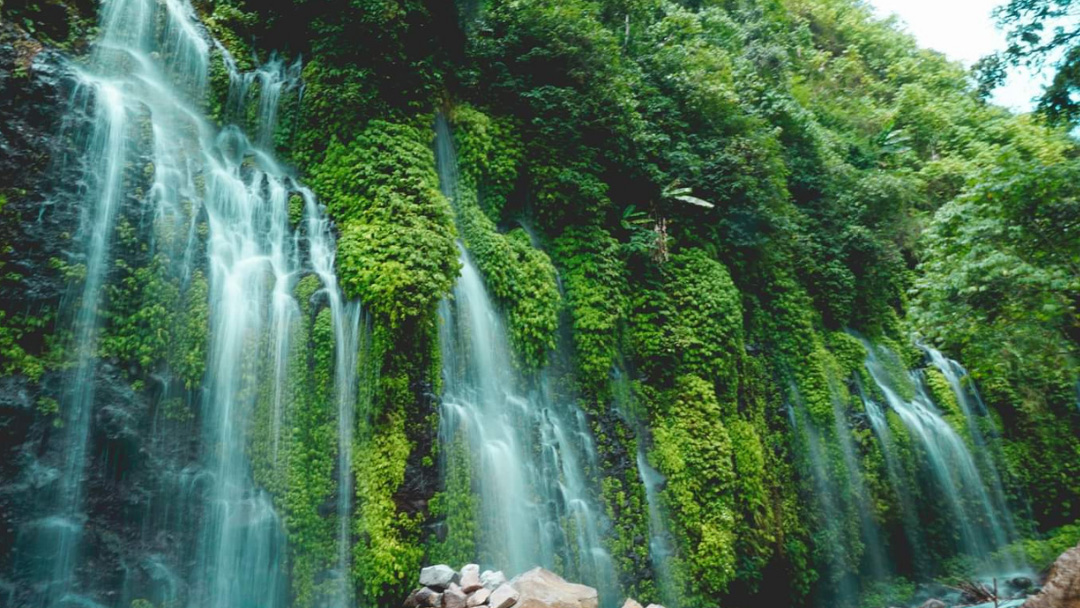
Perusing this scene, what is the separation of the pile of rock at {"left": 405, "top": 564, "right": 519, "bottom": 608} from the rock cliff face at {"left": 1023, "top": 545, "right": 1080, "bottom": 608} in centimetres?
474

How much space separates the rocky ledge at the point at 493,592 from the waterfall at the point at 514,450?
1281mm

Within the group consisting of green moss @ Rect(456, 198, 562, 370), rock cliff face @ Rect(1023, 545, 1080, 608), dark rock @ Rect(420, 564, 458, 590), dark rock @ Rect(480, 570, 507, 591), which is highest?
green moss @ Rect(456, 198, 562, 370)

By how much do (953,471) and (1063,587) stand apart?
9.71 meters

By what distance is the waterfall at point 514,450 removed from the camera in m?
7.59

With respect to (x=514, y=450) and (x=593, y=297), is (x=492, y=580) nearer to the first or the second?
(x=514, y=450)

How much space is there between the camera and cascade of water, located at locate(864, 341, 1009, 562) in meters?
13.7

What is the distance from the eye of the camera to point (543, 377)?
9.21 metres

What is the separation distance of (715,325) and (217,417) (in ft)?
25.3

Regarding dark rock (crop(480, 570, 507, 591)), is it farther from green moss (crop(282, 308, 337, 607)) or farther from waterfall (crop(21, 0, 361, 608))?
green moss (crop(282, 308, 337, 607))

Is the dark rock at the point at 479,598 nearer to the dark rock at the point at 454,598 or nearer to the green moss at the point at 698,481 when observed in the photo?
the dark rock at the point at 454,598

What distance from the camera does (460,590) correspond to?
18.7 feet

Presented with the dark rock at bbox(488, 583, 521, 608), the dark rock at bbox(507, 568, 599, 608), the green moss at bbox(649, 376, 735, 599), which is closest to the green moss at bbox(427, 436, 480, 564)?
the dark rock at bbox(507, 568, 599, 608)

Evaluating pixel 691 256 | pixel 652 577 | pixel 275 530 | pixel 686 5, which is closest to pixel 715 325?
pixel 691 256

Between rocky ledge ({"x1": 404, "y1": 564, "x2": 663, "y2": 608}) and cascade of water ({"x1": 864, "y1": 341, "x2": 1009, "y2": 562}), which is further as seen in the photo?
cascade of water ({"x1": 864, "y1": 341, "x2": 1009, "y2": 562})
